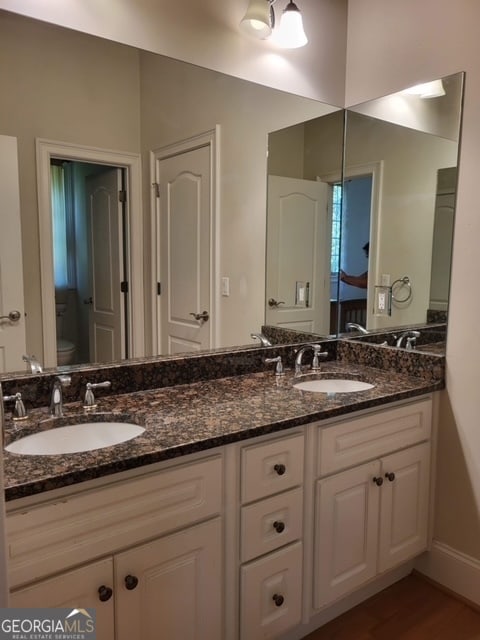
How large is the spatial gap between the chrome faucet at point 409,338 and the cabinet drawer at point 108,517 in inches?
46.5

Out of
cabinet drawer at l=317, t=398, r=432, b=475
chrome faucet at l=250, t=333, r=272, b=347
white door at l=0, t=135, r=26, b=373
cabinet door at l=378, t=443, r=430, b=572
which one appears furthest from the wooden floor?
white door at l=0, t=135, r=26, b=373

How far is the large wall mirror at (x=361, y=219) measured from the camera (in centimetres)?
203

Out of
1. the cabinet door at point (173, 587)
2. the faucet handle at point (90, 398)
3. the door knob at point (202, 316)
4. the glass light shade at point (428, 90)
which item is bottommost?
the cabinet door at point (173, 587)

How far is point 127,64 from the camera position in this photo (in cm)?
163

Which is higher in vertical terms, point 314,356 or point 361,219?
point 361,219

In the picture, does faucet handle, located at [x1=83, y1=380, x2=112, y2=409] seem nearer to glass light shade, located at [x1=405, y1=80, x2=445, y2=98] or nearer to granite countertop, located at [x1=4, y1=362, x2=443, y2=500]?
granite countertop, located at [x1=4, y1=362, x2=443, y2=500]

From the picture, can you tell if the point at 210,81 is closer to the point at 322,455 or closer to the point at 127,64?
the point at 127,64

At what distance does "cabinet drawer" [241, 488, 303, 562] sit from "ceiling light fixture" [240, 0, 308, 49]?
1734mm

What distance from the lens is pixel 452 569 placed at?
6.35 feet

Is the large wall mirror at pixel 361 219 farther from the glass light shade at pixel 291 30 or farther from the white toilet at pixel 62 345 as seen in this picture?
the white toilet at pixel 62 345

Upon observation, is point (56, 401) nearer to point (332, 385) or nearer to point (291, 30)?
point (332, 385)

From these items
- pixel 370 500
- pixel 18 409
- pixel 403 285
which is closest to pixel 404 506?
pixel 370 500

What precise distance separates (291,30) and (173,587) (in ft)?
6.66

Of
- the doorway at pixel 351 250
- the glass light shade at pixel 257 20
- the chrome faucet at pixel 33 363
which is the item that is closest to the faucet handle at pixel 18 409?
the chrome faucet at pixel 33 363
